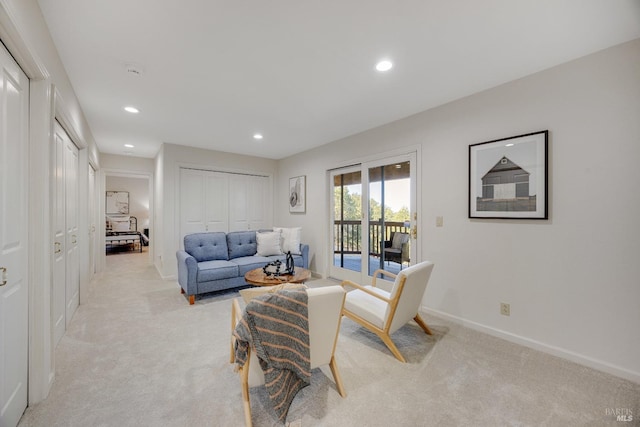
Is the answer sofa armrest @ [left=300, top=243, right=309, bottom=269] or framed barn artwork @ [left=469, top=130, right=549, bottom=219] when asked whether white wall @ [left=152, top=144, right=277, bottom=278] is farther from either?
framed barn artwork @ [left=469, top=130, right=549, bottom=219]

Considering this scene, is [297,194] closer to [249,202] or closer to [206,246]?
[249,202]

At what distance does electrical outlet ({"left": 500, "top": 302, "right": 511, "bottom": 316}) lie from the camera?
2457mm

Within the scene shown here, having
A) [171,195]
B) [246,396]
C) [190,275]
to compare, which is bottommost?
[246,396]

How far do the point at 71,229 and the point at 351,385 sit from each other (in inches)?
134

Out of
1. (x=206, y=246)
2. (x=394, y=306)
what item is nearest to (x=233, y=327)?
(x=394, y=306)

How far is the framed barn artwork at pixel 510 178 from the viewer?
2255mm

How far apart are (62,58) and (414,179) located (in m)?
3.62

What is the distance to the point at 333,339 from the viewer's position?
171cm

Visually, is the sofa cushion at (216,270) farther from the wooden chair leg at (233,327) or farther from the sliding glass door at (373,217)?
the sliding glass door at (373,217)

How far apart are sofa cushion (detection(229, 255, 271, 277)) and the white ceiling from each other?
215 centimetres

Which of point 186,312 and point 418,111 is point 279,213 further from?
point 418,111

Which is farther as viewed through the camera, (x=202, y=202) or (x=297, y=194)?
(x=297, y=194)

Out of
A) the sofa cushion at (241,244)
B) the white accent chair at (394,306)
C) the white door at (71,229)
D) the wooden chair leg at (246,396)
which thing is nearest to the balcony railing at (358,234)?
the white accent chair at (394,306)

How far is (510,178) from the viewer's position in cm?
243
